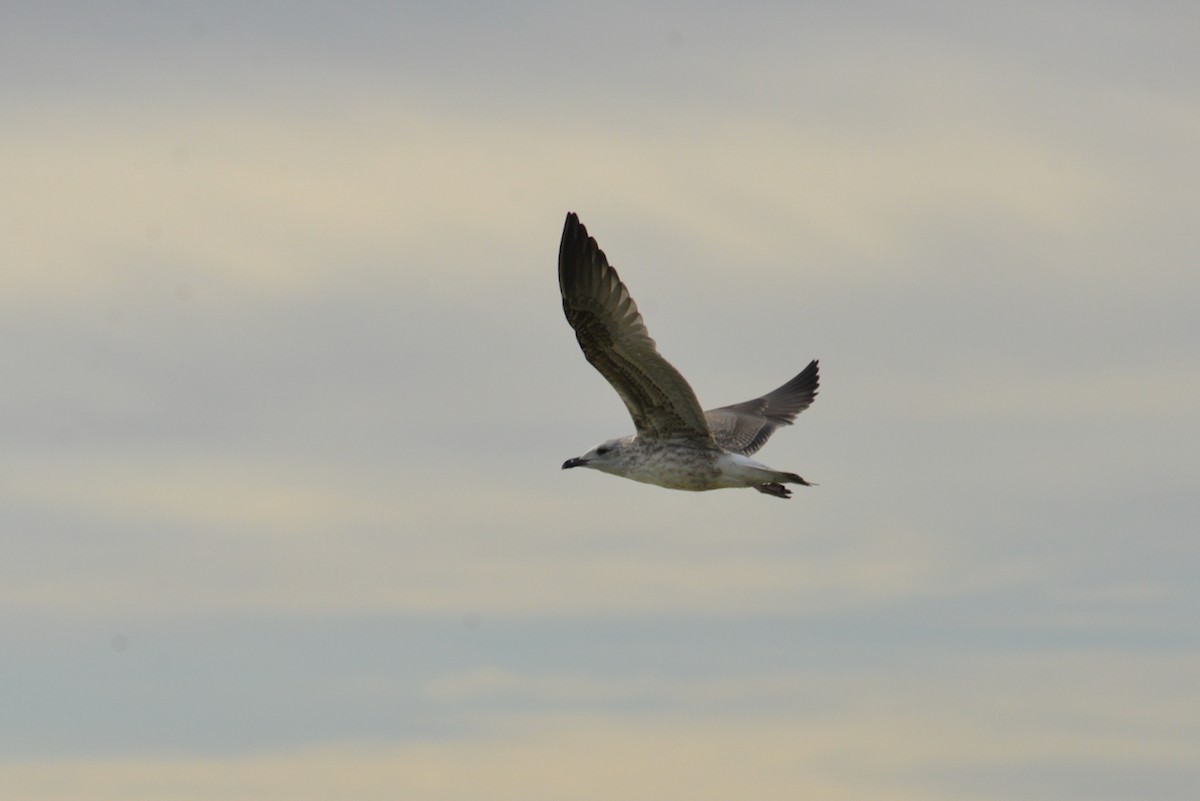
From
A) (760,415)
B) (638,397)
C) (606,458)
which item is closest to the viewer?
(638,397)

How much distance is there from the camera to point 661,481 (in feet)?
129

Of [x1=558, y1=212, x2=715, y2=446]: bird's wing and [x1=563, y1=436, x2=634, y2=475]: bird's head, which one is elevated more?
[x1=558, y1=212, x2=715, y2=446]: bird's wing

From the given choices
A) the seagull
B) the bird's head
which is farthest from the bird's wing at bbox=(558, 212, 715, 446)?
the bird's head

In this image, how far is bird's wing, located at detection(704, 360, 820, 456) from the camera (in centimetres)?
4469

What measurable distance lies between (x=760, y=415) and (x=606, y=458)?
8.57 meters

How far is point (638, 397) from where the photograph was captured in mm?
38312

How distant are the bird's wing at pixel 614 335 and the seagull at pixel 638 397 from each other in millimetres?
19

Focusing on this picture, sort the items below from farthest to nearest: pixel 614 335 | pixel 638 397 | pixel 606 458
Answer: pixel 606 458
pixel 638 397
pixel 614 335

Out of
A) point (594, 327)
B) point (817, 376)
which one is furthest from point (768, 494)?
point (817, 376)

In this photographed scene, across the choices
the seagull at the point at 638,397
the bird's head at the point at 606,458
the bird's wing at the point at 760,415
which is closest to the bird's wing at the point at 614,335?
the seagull at the point at 638,397

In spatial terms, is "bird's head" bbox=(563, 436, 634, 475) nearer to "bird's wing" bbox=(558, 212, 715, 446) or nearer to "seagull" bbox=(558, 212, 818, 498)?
"seagull" bbox=(558, 212, 818, 498)

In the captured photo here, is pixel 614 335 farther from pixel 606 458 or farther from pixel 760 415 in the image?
pixel 760 415

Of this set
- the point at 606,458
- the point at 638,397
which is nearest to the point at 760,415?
the point at 606,458

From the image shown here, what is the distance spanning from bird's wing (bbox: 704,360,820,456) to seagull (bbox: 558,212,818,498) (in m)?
3.91
